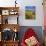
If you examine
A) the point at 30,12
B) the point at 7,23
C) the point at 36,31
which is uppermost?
the point at 30,12

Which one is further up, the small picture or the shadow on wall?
the small picture

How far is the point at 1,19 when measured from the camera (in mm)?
5328

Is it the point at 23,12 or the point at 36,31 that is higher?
the point at 23,12

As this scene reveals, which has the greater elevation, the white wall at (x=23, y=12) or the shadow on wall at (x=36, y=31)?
the white wall at (x=23, y=12)

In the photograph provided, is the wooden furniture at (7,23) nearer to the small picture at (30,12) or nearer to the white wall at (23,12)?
the white wall at (23,12)

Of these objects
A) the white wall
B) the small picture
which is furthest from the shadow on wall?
the small picture

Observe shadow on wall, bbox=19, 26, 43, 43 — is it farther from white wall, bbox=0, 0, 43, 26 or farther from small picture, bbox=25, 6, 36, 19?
small picture, bbox=25, 6, 36, 19

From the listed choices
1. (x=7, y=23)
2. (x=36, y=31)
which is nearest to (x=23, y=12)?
(x=7, y=23)

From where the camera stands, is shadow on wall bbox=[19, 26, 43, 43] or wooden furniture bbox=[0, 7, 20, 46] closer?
wooden furniture bbox=[0, 7, 20, 46]

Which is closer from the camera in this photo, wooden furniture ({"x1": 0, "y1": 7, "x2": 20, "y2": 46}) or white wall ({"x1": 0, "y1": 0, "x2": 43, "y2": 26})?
wooden furniture ({"x1": 0, "y1": 7, "x2": 20, "y2": 46})

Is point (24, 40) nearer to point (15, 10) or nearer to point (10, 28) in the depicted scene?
point (10, 28)

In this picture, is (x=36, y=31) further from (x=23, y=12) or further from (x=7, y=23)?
(x=7, y=23)

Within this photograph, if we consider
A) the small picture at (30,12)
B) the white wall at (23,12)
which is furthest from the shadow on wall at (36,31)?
the small picture at (30,12)

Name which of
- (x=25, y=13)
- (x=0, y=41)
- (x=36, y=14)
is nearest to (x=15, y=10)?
(x=25, y=13)
